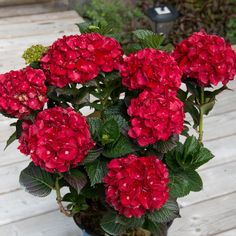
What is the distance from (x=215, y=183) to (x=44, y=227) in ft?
2.09

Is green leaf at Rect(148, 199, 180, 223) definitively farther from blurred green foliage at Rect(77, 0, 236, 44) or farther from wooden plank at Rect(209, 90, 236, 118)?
blurred green foliage at Rect(77, 0, 236, 44)

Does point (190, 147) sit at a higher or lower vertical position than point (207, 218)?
higher

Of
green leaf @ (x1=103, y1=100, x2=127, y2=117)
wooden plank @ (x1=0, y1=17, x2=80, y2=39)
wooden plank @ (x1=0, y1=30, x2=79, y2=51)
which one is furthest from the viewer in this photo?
wooden plank @ (x1=0, y1=17, x2=80, y2=39)

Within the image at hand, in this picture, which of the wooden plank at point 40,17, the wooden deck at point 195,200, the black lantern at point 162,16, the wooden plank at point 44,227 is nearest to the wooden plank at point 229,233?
the wooden deck at point 195,200

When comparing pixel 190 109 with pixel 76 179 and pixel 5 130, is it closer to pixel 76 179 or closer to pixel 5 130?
pixel 76 179

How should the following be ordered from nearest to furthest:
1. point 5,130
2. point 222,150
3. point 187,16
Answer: point 222,150 < point 5,130 < point 187,16

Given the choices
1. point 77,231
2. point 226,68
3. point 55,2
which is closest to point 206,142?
point 77,231

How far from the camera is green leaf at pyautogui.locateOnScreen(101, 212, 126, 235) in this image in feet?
4.24

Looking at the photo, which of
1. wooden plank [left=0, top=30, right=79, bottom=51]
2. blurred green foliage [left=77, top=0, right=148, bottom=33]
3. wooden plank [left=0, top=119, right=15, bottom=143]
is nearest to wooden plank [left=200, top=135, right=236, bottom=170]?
wooden plank [left=0, top=119, right=15, bottom=143]

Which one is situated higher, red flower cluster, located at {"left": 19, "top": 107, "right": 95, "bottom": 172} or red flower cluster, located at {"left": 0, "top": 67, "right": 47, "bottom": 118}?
red flower cluster, located at {"left": 0, "top": 67, "right": 47, "bottom": 118}

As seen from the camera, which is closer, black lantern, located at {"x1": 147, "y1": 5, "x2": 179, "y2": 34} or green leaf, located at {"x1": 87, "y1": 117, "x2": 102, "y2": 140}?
green leaf, located at {"x1": 87, "y1": 117, "x2": 102, "y2": 140}

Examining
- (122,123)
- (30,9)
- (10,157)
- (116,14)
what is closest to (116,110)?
(122,123)

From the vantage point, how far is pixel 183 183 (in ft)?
4.47

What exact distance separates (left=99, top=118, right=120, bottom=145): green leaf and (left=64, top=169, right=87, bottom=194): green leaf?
0.30 ft
